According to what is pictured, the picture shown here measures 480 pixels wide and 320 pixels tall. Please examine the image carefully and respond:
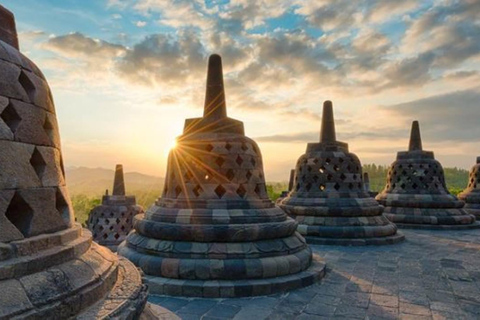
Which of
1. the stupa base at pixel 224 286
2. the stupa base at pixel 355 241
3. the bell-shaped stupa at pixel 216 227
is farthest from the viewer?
the stupa base at pixel 355 241

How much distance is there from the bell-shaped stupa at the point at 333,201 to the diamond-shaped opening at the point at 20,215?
9.03 meters

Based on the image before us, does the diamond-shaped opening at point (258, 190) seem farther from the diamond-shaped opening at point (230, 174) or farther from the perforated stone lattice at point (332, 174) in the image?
the perforated stone lattice at point (332, 174)

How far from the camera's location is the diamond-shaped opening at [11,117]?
2818 mm

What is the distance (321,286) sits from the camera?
6203mm

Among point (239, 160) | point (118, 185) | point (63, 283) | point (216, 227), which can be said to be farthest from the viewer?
point (118, 185)

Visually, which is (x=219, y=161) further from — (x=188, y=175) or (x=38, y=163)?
(x=38, y=163)

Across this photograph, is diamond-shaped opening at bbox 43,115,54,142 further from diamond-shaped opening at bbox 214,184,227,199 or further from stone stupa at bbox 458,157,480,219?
stone stupa at bbox 458,157,480,219

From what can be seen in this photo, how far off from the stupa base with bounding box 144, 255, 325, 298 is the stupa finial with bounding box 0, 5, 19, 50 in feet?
13.4

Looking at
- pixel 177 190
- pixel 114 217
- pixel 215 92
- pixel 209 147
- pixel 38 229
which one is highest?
pixel 215 92

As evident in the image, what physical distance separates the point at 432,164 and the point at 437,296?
10982 millimetres

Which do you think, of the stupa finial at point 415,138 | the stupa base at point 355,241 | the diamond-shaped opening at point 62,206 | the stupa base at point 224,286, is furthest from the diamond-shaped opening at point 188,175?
the stupa finial at point 415,138

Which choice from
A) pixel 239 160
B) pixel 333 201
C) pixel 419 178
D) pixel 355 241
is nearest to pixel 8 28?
pixel 239 160

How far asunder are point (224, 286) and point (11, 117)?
162 inches

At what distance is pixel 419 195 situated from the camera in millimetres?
14539
